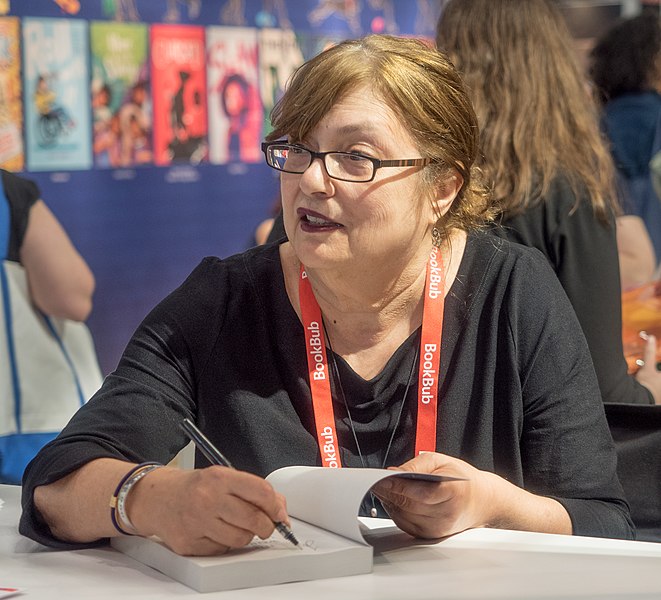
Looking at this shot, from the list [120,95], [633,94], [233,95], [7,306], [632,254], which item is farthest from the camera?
[633,94]

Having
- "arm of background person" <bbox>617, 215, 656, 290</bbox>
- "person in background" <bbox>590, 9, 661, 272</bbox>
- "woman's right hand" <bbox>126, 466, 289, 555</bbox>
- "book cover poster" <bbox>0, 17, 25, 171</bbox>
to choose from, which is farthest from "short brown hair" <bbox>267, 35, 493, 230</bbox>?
"person in background" <bbox>590, 9, 661, 272</bbox>

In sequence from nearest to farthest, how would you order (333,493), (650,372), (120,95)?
(333,493) < (650,372) < (120,95)

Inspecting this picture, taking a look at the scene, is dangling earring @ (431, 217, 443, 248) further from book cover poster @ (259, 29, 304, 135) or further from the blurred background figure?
book cover poster @ (259, 29, 304, 135)

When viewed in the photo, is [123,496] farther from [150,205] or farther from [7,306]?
[150,205]

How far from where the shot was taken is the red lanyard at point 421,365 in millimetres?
1856

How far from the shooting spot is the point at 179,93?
3596 millimetres

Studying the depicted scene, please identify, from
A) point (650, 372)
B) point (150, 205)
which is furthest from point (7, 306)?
point (650, 372)

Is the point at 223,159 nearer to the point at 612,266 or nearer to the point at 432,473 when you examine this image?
the point at 612,266

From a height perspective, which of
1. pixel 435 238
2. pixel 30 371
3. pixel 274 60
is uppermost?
pixel 274 60

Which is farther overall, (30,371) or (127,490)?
(30,371)

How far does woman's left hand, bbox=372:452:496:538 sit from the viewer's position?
1492 millimetres

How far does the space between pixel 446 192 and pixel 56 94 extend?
1.73 metres

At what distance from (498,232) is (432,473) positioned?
1135mm

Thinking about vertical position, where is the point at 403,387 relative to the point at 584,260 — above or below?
below
